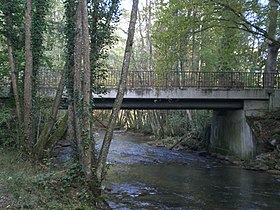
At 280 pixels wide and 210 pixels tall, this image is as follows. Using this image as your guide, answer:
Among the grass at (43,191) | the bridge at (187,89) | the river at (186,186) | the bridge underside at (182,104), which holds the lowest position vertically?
the river at (186,186)

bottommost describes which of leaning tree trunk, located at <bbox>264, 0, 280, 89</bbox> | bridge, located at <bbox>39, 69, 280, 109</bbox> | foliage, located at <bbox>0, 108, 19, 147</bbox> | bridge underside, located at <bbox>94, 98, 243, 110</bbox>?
foliage, located at <bbox>0, 108, 19, 147</bbox>

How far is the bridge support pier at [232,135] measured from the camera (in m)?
20.0

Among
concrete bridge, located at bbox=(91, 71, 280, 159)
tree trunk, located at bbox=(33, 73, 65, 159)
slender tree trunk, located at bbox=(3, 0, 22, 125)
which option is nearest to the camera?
tree trunk, located at bbox=(33, 73, 65, 159)

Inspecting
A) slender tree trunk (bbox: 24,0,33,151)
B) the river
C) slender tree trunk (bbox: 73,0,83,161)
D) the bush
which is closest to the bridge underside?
the river

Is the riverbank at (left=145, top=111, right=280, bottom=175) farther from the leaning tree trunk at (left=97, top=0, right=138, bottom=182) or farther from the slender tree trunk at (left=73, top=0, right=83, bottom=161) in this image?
the slender tree trunk at (left=73, top=0, right=83, bottom=161)

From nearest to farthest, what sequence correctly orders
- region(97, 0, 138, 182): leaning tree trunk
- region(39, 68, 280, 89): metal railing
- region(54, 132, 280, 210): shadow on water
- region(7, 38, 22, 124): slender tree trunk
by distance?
region(97, 0, 138, 182): leaning tree trunk, region(54, 132, 280, 210): shadow on water, region(7, 38, 22, 124): slender tree trunk, region(39, 68, 280, 89): metal railing

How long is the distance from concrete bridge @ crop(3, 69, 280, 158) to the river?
10.7ft

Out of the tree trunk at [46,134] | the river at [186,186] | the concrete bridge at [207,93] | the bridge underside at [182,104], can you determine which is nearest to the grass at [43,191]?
the river at [186,186]

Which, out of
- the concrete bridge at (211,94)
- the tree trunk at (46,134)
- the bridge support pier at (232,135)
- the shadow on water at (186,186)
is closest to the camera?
the shadow on water at (186,186)

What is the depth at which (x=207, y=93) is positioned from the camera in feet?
67.2

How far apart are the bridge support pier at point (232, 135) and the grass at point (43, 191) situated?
12878 mm

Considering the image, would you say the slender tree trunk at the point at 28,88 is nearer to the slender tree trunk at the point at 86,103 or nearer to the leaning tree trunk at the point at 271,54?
the slender tree trunk at the point at 86,103

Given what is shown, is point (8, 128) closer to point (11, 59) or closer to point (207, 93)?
point (11, 59)

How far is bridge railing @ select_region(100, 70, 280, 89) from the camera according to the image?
20.8 metres
